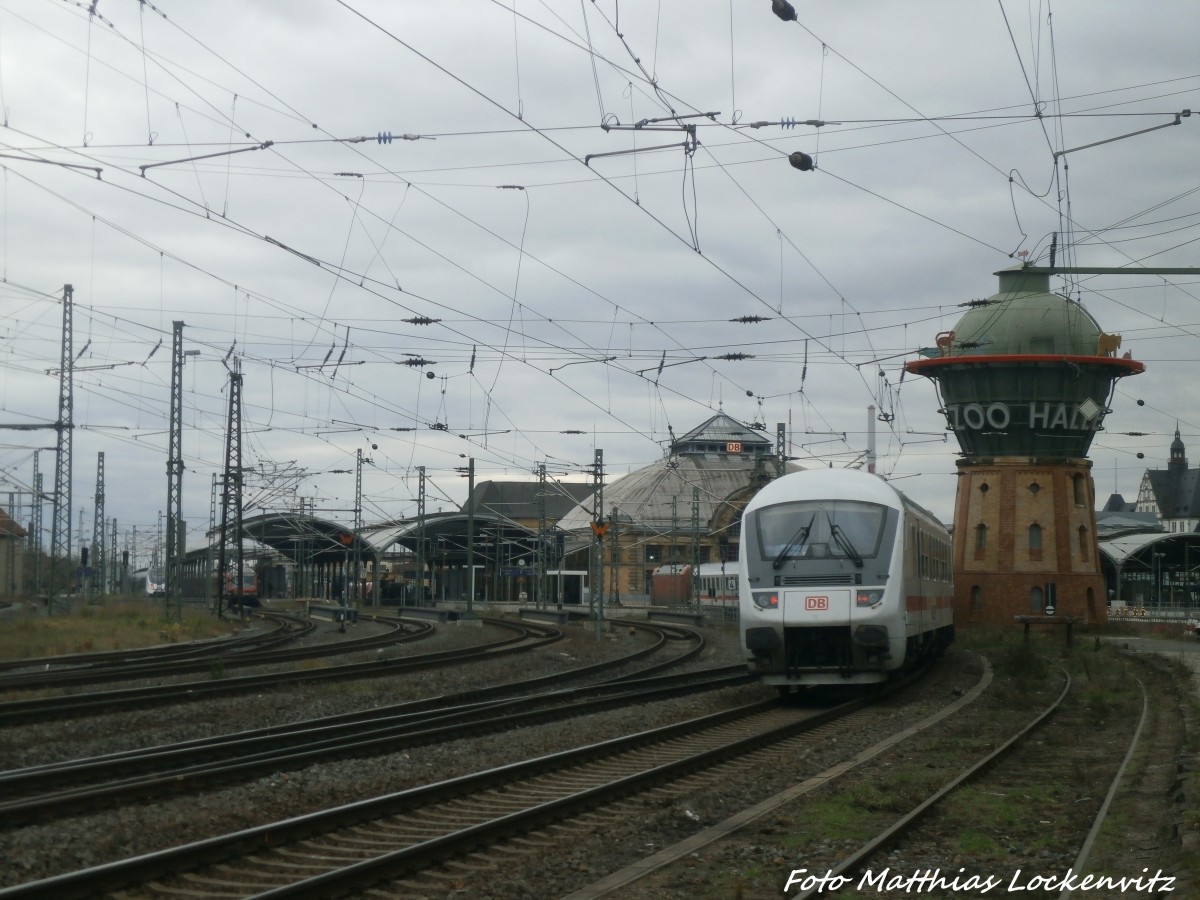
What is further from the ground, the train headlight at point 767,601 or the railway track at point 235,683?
the train headlight at point 767,601

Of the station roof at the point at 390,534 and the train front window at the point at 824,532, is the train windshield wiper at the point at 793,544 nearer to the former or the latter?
the train front window at the point at 824,532

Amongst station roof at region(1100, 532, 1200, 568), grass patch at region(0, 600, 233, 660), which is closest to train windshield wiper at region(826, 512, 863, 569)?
grass patch at region(0, 600, 233, 660)

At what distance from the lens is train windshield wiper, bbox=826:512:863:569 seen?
1998 centimetres

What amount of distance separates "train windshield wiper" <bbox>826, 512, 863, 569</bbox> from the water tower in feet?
113

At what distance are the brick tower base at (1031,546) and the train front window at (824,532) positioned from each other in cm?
3521

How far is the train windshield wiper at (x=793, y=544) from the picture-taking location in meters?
20.2

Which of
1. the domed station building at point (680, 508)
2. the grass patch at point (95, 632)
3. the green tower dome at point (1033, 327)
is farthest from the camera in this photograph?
the domed station building at point (680, 508)

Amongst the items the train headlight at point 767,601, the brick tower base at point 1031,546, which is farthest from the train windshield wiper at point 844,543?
the brick tower base at point 1031,546

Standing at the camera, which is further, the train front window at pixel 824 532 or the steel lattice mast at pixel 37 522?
the steel lattice mast at pixel 37 522

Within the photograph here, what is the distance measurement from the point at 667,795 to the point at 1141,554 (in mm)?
68898

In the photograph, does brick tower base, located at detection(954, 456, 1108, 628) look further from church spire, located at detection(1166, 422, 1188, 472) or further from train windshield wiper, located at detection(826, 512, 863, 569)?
church spire, located at detection(1166, 422, 1188, 472)

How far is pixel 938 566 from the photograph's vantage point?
2733 cm

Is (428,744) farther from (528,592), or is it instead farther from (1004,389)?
(528,592)

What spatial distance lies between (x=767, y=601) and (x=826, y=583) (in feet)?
3.12
